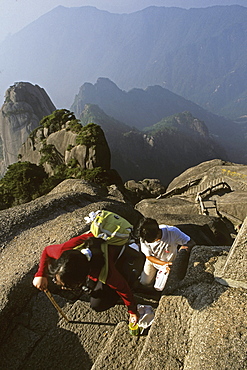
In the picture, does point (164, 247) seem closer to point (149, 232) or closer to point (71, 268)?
point (149, 232)

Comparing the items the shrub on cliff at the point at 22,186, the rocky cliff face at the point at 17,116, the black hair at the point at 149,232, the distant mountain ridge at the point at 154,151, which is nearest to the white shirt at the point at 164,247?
the black hair at the point at 149,232

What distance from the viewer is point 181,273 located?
3914mm

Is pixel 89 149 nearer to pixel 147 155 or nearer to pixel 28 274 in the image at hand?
pixel 28 274

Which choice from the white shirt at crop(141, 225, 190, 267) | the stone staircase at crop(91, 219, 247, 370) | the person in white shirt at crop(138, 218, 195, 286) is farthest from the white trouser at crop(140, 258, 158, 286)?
the stone staircase at crop(91, 219, 247, 370)

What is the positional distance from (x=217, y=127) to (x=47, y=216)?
19043cm

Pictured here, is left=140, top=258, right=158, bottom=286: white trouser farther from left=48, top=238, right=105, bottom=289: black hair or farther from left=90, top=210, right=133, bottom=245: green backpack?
left=48, top=238, right=105, bottom=289: black hair

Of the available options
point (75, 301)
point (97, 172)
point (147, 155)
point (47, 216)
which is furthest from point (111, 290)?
point (147, 155)

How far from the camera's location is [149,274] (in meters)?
4.00

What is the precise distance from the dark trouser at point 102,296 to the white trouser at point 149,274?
659mm

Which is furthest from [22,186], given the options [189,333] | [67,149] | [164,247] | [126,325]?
[189,333]

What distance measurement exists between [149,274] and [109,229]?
1196 millimetres

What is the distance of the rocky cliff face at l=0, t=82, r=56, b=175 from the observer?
161 ft

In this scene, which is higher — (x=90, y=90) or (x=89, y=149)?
(x=90, y=90)

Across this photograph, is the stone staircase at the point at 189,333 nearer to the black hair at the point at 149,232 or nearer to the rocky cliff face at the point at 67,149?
the black hair at the point at 149,232
